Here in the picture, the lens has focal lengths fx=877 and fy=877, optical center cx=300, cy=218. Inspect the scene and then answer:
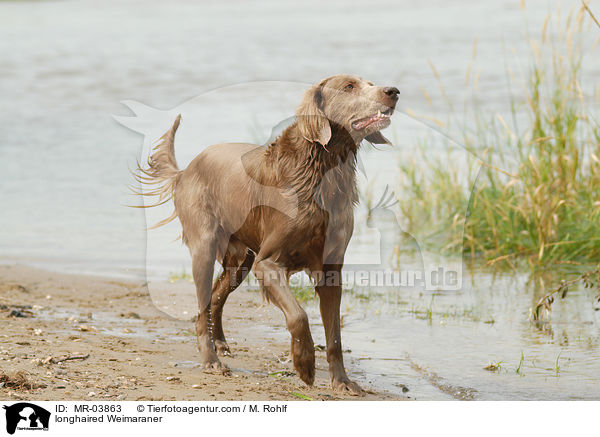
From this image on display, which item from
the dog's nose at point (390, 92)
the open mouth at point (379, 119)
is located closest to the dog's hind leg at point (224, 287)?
the open mouth at point (379, 119)

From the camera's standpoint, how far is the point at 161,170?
588cm

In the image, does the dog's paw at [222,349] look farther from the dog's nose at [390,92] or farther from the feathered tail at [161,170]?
the dog's nose at [390,92]

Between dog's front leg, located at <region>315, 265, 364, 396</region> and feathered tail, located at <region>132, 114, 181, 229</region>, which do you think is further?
feathered tail, located at <region>132, 114, 181, 229</region>

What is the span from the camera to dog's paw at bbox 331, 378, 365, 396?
4969mm

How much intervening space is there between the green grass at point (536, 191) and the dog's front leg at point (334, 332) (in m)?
2.85

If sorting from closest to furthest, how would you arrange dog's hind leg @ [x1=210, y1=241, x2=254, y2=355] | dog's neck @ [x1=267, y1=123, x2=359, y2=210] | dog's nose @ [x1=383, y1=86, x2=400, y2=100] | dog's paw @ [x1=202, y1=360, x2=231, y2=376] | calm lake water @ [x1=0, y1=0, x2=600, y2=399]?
dog's nose @ [x1=383, y1=86, x2=400, y2=100]
dog's neck @ [x1=267, y1=123, x2=359, y2=210]
dog's paw @ [x1=202, y1=360, x2=231, y2=376]
calm lake water @ [x1=0, y1=0, x2=600, y2=399]
dog's hind leg @ [x1=210, y1=241, x2=254, y2=355]

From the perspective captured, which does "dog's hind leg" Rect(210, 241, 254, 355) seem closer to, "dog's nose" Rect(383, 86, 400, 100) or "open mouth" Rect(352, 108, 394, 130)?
"open mouth" Rect(352, 108, 394, 130)

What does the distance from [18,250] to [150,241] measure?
2835 mm

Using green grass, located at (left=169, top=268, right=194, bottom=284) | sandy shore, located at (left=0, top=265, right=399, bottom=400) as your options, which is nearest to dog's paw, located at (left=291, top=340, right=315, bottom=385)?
sandy shore, located at (left=0, top=265, right=399, bottom=400)

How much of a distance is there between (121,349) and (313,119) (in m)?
Answer: 2.02

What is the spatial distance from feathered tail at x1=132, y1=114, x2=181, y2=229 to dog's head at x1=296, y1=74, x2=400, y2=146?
1.33 meters

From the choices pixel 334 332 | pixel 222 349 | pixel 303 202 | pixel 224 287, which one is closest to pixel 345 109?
pixel 303 202

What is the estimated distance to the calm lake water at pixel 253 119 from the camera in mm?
5691

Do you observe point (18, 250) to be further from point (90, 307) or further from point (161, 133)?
point (161, 133)
